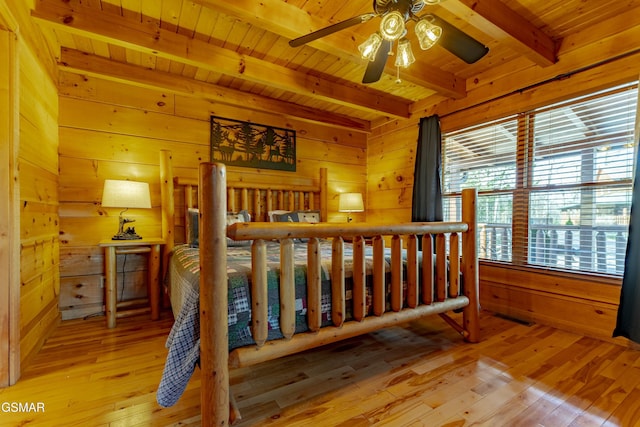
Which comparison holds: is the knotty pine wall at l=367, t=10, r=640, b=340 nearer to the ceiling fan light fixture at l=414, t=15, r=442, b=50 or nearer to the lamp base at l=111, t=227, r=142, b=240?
the ceiling fan light fixture at l=414, t=15, r=442, b=50

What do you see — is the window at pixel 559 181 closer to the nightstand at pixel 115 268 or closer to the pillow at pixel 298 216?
the pillow at pixel 298 216

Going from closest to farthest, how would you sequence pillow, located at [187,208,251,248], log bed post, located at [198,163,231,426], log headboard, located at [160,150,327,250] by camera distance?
log bed post, located at [198,163,231,426]
pillow, located at [187,208,251,248]
log headboard, located at [160,150,327,250]

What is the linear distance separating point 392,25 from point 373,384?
5.93 feet

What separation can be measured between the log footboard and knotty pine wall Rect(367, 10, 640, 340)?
809mm

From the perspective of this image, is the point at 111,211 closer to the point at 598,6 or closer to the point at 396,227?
the point at 396,227

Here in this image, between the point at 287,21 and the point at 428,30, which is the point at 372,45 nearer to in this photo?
the point at 428,30

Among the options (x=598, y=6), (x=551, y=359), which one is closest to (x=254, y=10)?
(x=598, y=6)

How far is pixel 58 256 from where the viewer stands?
2.38 meters

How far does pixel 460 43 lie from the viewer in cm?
148

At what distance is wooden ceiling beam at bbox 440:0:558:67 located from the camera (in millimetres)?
1660

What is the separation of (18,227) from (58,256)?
1070mm

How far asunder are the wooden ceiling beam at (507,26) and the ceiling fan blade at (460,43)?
0.30m

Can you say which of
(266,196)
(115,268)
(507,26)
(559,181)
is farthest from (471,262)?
(115,268)

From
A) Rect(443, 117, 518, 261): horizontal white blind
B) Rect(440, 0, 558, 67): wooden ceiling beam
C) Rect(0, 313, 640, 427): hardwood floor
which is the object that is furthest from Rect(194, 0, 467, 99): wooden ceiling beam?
Rect(0, 313, 640, 427): hardwood floor
